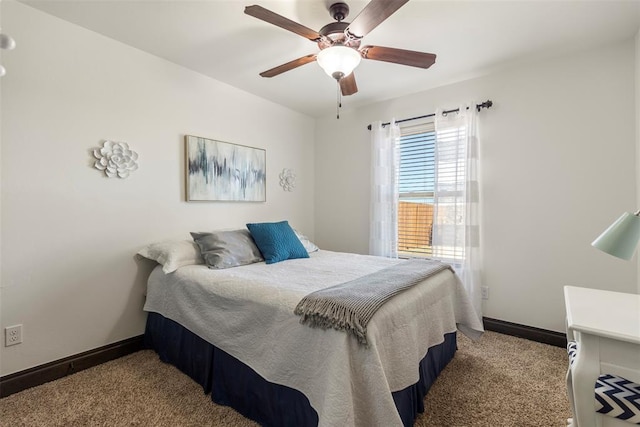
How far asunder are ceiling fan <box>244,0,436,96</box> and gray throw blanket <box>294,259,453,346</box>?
1.29m

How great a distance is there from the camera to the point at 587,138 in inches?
91.2

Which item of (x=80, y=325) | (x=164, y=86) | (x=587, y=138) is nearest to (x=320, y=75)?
(x=164, y=86)

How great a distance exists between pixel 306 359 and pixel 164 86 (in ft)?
8.17

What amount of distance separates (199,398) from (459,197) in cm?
267

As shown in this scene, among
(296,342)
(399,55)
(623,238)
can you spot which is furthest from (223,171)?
(623,238)

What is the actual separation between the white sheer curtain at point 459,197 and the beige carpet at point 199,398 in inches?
31.1

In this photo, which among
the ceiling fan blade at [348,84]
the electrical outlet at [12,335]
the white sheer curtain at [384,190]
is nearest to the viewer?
the electrical outlet at [12,335]

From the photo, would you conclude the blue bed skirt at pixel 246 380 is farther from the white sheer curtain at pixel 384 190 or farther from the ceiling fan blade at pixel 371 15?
the ceiling fan blade at pixel 371 15

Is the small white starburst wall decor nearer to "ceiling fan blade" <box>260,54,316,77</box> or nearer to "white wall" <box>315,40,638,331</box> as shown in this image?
"ceiling fan blade" <box>260,54,316,77</box>

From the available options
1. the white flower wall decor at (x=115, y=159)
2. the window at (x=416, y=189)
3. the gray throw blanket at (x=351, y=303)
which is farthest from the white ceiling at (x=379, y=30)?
the gray throw blanket at (x=351, y=303)

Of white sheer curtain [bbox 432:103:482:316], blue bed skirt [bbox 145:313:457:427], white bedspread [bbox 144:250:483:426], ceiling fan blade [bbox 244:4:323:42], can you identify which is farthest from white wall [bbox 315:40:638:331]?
ceiling fan blade [bbox 244:4:323:42]

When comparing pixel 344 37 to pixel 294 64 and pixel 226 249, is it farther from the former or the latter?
pixel 226 249

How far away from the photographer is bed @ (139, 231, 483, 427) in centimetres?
123

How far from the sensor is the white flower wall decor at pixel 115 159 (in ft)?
7.06
